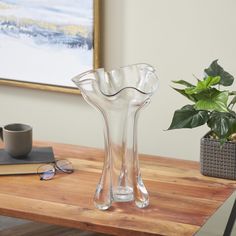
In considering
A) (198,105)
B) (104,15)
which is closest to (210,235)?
(198,105)

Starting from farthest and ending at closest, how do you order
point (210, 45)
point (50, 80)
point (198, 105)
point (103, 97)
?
point (50, 80)
point (210, 45)
point (198, 105)
point (103, 97)

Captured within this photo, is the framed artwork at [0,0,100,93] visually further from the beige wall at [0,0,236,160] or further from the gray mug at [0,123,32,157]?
the gray mug at [0,123,32,157]

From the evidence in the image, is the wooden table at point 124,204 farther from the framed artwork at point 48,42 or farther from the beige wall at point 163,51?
the framed artwork at point 48,42

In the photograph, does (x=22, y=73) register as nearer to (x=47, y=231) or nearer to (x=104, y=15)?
(x=104, y=15)

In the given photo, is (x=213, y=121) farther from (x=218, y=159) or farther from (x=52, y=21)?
(x=52, y=21)

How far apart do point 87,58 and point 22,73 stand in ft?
1.12

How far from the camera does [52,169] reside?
6.36 feet

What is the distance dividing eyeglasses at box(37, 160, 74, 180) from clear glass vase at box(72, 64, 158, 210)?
24cm

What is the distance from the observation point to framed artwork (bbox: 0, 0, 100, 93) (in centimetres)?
246

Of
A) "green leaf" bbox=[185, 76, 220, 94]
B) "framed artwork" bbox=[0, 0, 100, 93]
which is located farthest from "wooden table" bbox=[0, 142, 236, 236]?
"framed artwork" bbox=[0, 0, 100, 93]

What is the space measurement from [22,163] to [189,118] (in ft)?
1.75

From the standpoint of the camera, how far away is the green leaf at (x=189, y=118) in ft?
6.13

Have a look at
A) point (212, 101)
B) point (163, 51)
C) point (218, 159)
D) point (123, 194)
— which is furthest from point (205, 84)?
point (163, 51)

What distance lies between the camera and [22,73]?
2.67 meters
